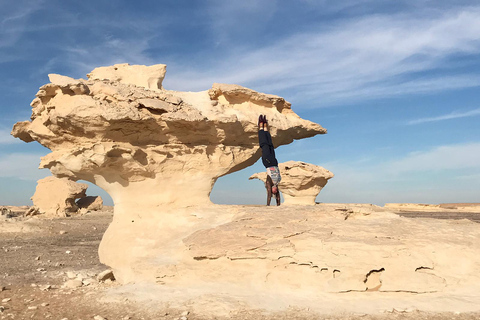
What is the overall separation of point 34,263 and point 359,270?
773cm

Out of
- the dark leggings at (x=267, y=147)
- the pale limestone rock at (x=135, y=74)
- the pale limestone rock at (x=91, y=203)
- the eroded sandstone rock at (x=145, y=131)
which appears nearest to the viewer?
the eroded sandstone rock at (x=145, y=131)

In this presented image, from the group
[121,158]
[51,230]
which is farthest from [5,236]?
[121,158]

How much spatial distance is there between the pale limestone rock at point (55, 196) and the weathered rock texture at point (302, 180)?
13248mm

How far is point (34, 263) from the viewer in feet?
29.5

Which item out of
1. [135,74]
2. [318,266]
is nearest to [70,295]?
[318,266]

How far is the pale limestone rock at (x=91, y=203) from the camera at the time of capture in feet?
84.7

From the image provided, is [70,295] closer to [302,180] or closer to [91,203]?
[302,180]

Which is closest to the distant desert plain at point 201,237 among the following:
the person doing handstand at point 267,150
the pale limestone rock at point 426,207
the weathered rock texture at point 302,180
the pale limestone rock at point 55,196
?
the person doing handstand at point 267,150

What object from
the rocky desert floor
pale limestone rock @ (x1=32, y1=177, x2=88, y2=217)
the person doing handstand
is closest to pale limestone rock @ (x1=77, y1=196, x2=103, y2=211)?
pale limestone rock @ (x1=32, y1=177, x2=88, y2=217)

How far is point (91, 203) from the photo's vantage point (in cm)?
2627

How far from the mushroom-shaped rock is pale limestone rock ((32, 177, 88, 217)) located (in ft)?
53.6

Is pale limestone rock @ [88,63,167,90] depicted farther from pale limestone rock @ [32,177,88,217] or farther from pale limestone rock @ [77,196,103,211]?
pale limestone rock @ [77,196,103,211]

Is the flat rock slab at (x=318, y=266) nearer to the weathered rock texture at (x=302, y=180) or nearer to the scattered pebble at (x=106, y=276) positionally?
the scattered pebble at (x=106, y=276)

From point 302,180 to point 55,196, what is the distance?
50.0 feet
